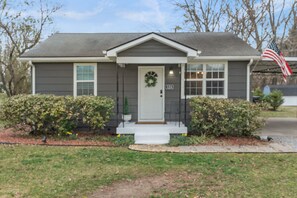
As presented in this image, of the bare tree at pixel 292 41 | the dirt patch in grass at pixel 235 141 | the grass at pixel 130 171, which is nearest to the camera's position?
the grass at pixel 130 171

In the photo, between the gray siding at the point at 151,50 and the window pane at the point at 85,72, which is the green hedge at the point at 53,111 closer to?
the window pane at the point at 85,72

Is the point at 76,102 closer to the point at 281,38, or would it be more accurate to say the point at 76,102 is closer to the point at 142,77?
the point at 142,77

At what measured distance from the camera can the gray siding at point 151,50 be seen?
7770 mm

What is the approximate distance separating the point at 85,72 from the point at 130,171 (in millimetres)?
5140

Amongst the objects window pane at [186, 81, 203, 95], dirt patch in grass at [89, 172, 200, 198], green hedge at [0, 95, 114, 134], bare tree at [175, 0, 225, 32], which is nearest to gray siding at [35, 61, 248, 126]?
window pane at [186, 81, 203, 95]

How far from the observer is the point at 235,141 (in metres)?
7.40

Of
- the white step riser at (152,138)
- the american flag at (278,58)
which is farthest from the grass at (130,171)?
the american flag at (278,58)

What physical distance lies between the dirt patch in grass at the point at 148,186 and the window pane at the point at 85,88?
17.1ft

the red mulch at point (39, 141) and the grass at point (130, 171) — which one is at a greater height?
the red mulch at point (39, 141)

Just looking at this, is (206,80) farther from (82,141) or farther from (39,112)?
(39,112)

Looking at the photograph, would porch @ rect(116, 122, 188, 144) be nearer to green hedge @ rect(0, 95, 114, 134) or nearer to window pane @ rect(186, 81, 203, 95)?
green hedge @ rect(0, 95, 114, 134)

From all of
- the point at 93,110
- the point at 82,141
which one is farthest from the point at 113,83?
the point at 82,141

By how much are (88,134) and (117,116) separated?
114 cm

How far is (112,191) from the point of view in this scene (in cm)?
384
